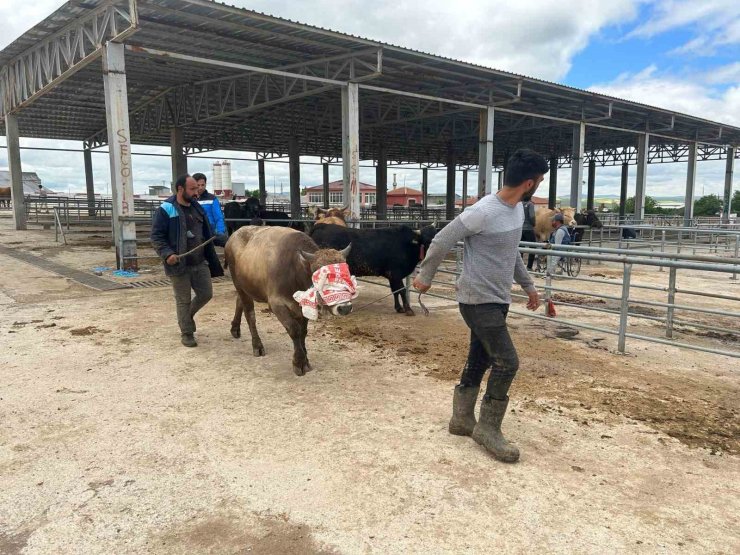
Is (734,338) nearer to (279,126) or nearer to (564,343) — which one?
(564,343)

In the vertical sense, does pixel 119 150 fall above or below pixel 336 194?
below

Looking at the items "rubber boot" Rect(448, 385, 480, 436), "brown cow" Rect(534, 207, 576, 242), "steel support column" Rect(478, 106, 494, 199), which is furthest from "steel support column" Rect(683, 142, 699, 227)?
"rubber boot" Rect(448, 385, 480, 436)

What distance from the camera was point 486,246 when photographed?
3.07 m

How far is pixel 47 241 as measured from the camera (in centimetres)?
1658

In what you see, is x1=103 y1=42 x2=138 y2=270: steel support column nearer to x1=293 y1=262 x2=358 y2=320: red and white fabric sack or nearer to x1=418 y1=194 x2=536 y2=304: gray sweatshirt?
x1=293 y1=262 x2=358 y2=320: red and white fabric sack

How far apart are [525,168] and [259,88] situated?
15453 mm

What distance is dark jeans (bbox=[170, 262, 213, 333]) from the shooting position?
5.56 metres

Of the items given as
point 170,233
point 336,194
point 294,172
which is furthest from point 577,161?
point 336,194

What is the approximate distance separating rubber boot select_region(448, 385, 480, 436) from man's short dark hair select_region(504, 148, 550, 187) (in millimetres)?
1354

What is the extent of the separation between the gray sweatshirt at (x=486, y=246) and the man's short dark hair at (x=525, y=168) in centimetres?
17

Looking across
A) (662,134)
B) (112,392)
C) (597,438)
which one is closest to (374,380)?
(597,438)

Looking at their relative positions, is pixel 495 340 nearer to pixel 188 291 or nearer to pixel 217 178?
pixel 188 291

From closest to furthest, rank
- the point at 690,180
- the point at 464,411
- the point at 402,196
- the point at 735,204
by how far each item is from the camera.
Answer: the point at 464,411, the point at 690,180, the point at 735,204, the point at 402,196

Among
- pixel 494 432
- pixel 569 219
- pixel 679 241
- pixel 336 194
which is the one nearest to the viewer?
pixel 494 432
